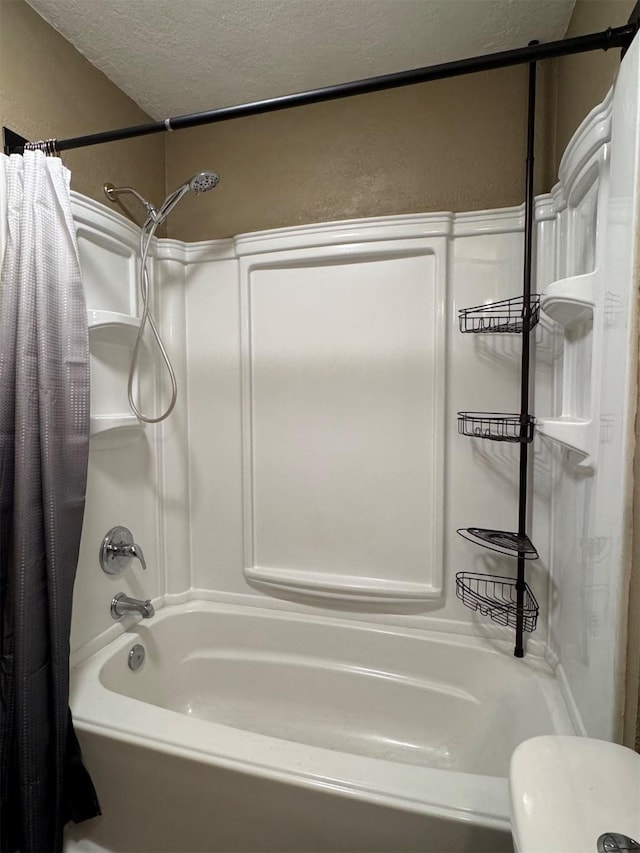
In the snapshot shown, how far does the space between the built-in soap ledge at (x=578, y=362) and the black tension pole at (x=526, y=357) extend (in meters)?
0.11

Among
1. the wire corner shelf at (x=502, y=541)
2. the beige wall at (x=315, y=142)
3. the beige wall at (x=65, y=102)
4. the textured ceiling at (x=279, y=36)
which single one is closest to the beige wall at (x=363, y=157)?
the beige wall at (x=315, y=142)

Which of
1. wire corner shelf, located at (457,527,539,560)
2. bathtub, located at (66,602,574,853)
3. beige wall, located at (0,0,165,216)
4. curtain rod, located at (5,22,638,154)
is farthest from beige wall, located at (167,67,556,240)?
bathtub, located at (66,602,574,853)

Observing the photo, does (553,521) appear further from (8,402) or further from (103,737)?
(8,402)

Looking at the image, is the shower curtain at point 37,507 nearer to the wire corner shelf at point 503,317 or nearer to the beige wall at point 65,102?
the beige wall at point 65,102

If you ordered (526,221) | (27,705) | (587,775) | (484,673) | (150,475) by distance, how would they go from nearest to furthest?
(587,775), (27,705), (526,221), (484,673), (150,475)

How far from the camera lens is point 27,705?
1121mm

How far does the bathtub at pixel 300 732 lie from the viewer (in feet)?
3.21

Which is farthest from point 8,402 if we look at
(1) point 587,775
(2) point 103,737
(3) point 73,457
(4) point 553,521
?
(4) point 553,521

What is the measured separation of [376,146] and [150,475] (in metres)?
1.62

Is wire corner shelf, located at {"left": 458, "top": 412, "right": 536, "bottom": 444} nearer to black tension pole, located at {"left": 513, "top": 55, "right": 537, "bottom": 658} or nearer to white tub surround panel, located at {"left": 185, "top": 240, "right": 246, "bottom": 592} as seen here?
black tension pole, located at {"left": 513, "top": 55, "right": 537, "bottom": 658}

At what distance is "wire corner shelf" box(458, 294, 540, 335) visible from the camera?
1.39 m

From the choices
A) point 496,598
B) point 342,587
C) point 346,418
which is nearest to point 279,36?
point 346,418

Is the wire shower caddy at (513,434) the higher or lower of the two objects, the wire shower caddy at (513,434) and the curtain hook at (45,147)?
the lower

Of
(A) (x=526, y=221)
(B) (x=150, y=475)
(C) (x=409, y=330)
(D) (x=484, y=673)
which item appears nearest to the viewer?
(A) (x=526, y=221)
